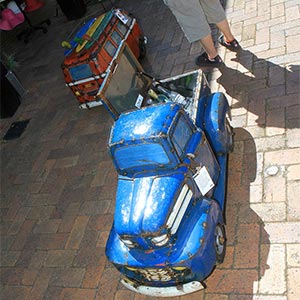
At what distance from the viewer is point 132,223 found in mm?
3547

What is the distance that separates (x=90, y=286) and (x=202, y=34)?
14.1 feet

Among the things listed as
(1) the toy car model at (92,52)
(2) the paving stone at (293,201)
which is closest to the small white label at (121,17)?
(1) the toy car model at (92,52)

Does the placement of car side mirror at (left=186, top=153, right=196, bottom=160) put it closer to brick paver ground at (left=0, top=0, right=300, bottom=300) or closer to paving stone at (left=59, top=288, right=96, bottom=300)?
brick paver ground at (left=0, top=0, right=300, bottom=300)

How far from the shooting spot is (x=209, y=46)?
6195mm

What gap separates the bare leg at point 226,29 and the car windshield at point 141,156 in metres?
3.47

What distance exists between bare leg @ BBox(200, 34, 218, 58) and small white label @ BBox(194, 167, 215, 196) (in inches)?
118

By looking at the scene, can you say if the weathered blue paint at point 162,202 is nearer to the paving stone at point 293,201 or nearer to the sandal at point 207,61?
the paving stone at point 293,201

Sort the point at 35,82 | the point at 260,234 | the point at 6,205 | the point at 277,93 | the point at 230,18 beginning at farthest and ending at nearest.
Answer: the point at 35,82, the point at 230,18, the point at 6,205, the point at 277,93, the point at 260,234

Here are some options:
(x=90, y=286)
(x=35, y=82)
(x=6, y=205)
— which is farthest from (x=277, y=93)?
(x=35, y=82)

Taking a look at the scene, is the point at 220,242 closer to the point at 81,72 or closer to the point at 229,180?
the point at 229,180

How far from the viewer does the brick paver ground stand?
3936mm

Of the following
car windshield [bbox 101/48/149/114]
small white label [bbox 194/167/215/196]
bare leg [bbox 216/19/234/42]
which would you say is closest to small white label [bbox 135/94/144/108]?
car windshield [bbox 101/48/149/114]

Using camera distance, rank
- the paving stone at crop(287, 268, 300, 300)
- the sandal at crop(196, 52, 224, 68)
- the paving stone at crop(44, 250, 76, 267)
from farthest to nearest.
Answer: the sandal at crop(196, 52, 224, 68) < the paving stone at crop(44, 250, 76, 267) < the paving stone at crop(287, 268, 300, 300)

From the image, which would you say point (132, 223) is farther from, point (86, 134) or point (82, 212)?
point (86, 134)
